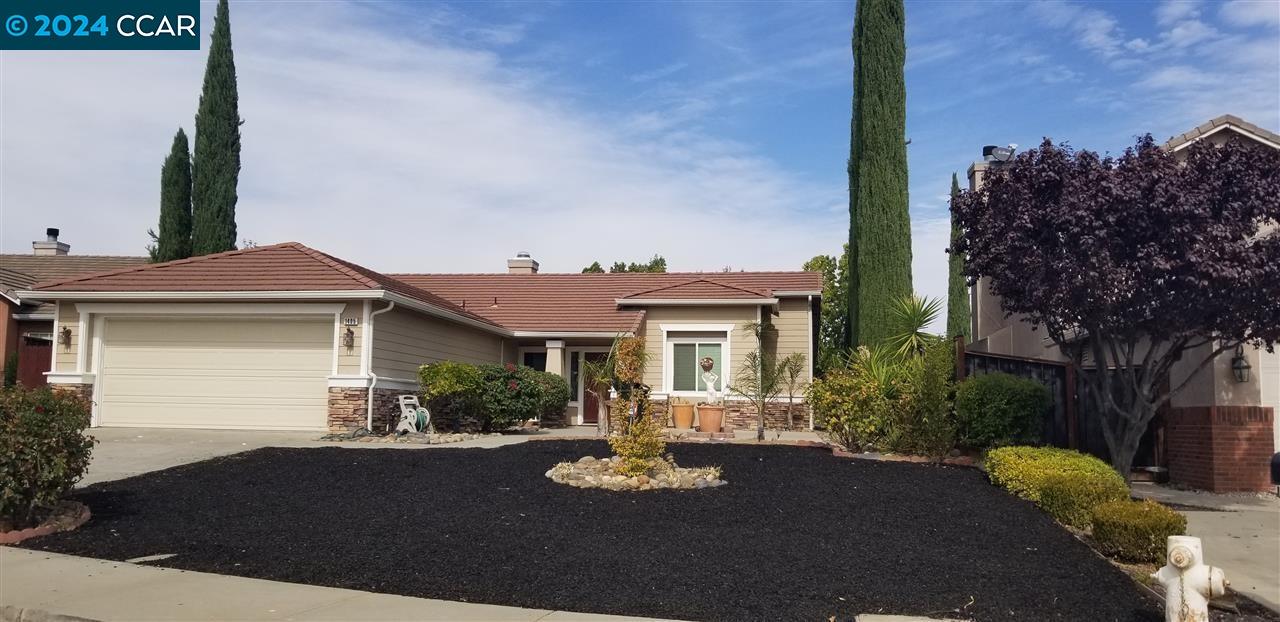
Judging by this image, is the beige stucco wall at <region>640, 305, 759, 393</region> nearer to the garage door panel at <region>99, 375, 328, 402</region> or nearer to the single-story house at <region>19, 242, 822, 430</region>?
the single-story house at <region>19, 242, 822, 430</region>

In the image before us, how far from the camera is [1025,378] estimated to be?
13438mm

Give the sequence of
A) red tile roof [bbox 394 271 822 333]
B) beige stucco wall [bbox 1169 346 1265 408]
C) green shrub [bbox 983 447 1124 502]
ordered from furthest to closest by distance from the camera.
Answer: red tile roof [bbox 394 271 822 333] < beige stucco wall [bbox 1169 346 1265 408] < green shrub [bbox 983 447 1124 502]

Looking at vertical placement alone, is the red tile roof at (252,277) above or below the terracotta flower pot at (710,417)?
above

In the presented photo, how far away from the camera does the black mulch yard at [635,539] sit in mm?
6508

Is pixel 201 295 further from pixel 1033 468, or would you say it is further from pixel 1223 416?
pixel 1223 416

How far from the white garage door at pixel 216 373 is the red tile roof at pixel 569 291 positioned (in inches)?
252

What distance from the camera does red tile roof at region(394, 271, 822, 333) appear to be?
2275cm

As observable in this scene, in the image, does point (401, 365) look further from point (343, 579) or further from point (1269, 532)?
point (1269, 532)

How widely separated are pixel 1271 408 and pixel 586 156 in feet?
46.2

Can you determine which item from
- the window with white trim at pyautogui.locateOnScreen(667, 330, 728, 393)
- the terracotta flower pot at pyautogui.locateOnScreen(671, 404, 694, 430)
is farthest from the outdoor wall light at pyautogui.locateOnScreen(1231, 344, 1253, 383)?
the window with white trim at pyautogui.locateOnScreen(667, 330, 728, 393)

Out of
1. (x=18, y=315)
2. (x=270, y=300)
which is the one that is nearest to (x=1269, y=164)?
(x=270, y=300)

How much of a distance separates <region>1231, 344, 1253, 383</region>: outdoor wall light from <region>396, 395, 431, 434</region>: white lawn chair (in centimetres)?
1307

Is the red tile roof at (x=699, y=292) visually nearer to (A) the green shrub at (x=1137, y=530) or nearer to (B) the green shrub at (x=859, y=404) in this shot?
(B) the green shrub at (x=859, y=404)

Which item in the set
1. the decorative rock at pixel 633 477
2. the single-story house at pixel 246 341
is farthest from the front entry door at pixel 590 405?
the decorative rock at pixel 633 477
